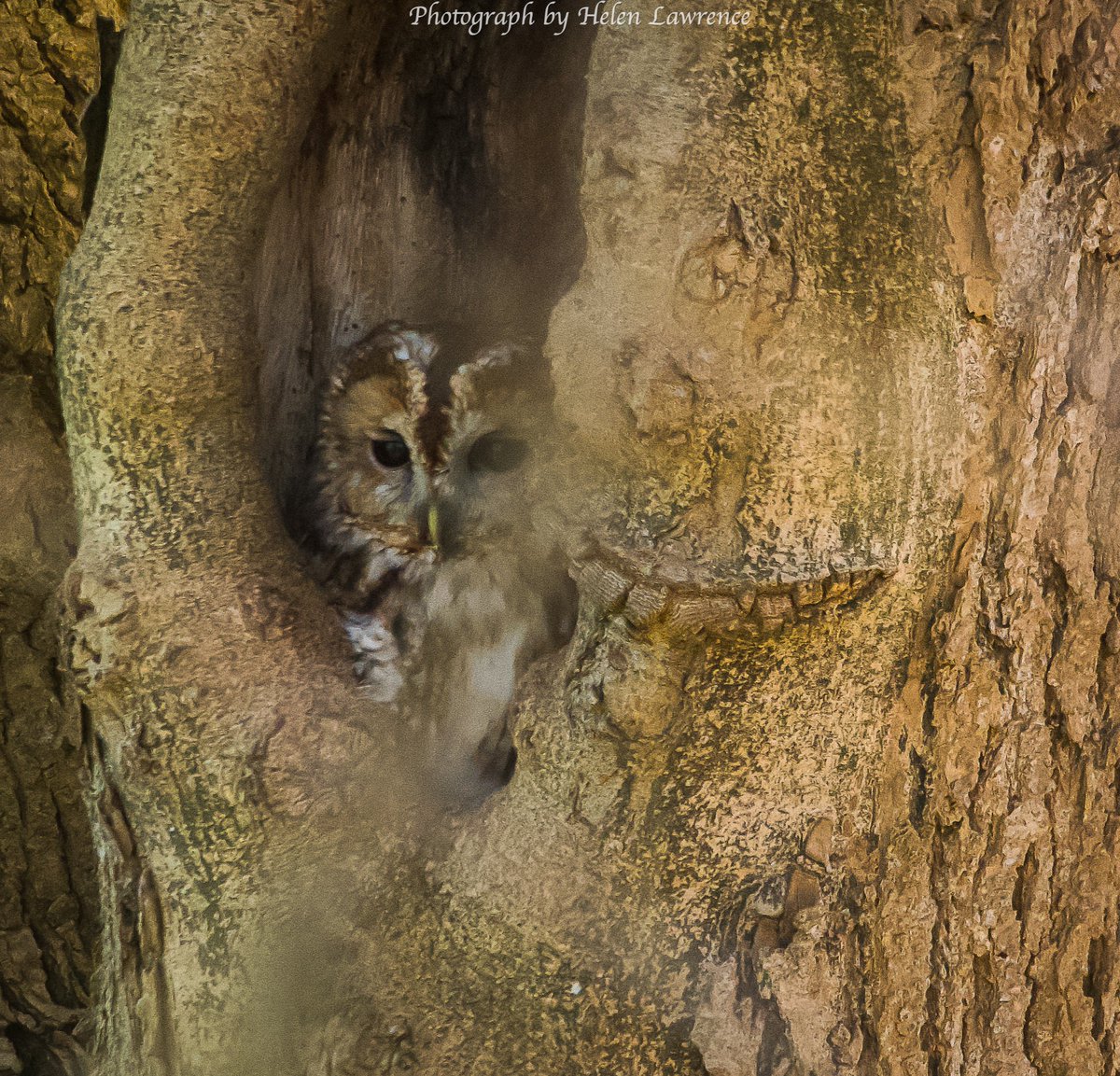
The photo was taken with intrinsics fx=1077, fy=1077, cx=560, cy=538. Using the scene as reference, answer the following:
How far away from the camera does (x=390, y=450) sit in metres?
1.51

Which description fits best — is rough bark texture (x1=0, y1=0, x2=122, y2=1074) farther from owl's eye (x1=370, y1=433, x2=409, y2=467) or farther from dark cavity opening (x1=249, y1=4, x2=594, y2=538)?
owl's eye (x1=370, y1=433, x2=409, y2=467)

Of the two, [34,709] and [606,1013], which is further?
[34,709]

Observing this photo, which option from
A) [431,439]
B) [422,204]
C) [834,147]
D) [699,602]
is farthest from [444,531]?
[834,147]

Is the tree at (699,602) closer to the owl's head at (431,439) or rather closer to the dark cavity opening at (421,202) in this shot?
the dark cavity opening at (421,202)

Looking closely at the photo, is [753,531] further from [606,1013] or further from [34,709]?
[34,709]

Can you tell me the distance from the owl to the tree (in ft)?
0.31

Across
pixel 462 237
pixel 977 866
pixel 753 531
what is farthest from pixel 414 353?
pixel 977 866

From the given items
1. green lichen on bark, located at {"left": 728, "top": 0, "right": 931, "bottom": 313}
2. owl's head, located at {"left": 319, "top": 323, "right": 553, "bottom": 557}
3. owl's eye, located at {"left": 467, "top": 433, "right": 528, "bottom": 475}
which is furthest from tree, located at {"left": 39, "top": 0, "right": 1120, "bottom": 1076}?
owl's eye, located at {"left": 467, "top": 433, "right": 528, "bottom": 475}

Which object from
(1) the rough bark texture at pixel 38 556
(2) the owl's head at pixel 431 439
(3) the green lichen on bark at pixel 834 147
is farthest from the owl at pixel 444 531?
(1) the rough bark texture at pixel 38 556

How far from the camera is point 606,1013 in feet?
3.49

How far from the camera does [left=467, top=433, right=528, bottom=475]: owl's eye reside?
139 cm

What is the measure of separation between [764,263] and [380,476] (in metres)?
0.73

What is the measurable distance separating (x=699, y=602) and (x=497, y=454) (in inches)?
20.3

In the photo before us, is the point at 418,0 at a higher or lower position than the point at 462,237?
higher
